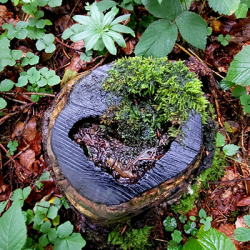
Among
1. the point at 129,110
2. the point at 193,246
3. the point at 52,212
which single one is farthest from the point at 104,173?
the point at 193,246

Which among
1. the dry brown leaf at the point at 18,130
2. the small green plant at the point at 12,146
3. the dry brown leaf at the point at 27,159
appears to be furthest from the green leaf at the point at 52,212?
the dry brown leaf at the point at 18,130

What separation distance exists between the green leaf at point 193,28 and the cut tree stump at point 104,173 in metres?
0.93

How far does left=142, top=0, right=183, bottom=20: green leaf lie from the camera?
2029 millimetres

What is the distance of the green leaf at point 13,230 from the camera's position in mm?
1418

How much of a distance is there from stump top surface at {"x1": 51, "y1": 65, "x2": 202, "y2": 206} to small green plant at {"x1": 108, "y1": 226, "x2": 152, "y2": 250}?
790mm

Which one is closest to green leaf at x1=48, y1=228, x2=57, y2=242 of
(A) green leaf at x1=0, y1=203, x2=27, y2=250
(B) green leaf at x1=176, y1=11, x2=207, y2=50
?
(A) green leaf at x1=0, y1=203, x2=27, y2=250

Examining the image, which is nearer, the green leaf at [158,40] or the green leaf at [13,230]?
the green leaf at [13,230]

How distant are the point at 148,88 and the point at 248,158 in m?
1.84

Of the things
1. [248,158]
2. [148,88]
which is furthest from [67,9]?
[248,158]

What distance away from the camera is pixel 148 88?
1.65 metres

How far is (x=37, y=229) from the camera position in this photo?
1.94 m

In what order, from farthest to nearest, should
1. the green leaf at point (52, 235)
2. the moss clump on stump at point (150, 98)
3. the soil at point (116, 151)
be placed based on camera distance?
A: the green leaf at point (52, 235) < the moss clump on stump at point (150, 98) < the soil at point (116, 151)

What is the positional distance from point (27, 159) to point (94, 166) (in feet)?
4.43

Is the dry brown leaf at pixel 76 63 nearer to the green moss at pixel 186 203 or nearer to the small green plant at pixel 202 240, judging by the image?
the green moss at pixel 186 203
